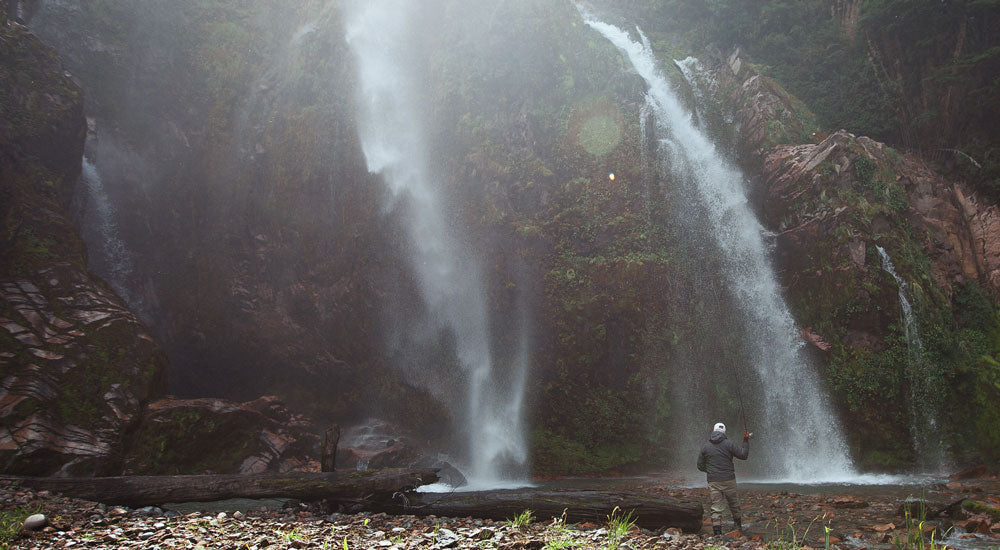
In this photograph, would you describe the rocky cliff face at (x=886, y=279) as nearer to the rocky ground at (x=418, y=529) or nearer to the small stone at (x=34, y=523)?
the rocky ground at (x=418, y=529)

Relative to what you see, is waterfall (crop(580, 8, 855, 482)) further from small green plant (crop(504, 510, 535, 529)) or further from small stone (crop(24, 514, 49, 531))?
small stone (crop(24, 514, 49, 531))

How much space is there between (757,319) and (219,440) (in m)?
13.5

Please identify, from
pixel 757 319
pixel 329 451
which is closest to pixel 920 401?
pixel 757 319

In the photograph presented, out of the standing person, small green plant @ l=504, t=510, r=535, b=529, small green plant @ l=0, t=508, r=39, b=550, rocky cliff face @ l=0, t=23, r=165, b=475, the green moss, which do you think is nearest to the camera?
small green plant @ l=0, t=508, r=39, b=550

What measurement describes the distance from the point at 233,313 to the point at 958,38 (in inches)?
922

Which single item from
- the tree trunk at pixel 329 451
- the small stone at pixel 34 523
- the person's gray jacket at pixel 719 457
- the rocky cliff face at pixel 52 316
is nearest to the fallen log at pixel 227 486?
the tree trunk at pixel 329 451

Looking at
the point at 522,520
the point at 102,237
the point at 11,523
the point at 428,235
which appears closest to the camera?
the point at 11,523

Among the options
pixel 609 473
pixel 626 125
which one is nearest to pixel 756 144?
pixel 626 125

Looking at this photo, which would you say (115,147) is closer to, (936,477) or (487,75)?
(487,75)

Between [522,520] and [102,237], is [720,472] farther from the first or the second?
[102,237]

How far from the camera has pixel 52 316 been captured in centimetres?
1078

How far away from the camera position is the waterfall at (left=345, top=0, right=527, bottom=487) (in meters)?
14.5

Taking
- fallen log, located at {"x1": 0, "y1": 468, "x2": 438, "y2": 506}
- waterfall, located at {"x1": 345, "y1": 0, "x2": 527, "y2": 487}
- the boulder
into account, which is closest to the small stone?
fallen log, located at {"x1": 0, "y1": 468, "x2": 438, "y2": 506}

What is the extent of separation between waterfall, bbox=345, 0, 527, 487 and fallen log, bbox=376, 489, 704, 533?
6.17 metres
